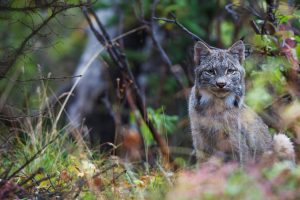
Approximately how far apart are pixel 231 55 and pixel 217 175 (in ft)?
9.61

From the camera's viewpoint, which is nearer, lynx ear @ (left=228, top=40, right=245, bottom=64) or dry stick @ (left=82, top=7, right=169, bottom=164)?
lynx ear @ (left=228, top=40, right=245, bottom=64)

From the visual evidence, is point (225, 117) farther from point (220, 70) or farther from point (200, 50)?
point (200, 50)

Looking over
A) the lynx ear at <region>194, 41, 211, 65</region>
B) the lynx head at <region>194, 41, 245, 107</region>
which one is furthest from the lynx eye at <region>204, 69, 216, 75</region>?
the lynx ear at <region>194, 41, 211, 65</region>

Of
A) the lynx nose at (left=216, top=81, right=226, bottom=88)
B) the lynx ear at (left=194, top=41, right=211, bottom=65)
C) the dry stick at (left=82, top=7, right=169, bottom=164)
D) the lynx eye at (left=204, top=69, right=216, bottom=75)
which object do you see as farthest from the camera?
the dry stick at (left=82, top=7, right=169, bottom=164)

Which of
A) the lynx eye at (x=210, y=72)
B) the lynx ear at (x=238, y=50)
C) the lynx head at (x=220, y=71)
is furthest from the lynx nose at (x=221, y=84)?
the lynx ear at (x=238, y=50)

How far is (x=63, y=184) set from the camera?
5734mm

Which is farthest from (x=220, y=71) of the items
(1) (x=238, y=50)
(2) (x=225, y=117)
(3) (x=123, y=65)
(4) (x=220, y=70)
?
(3) (x=123, y=65)

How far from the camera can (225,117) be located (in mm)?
6582

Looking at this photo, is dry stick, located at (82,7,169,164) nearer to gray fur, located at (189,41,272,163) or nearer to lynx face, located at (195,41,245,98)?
gray fur, located at (189,41,272,163)

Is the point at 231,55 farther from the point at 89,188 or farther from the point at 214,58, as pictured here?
the point at 89,188

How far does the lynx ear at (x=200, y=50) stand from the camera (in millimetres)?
6824

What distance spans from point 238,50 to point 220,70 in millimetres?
320

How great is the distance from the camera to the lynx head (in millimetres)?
6562

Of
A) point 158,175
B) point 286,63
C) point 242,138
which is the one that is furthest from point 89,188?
point 286,63
